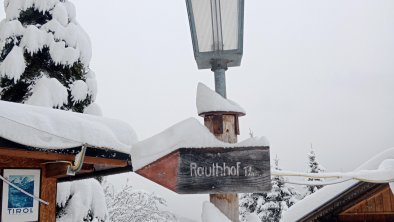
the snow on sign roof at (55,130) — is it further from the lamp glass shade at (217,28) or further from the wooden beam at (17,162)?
the lamp glass shade at (217,28)

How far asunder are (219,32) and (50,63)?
1017 cm

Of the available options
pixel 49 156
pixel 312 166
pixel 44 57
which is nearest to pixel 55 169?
pixel 49 156

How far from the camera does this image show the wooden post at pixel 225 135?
227 cm

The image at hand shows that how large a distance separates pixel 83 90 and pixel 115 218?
881 centimetres

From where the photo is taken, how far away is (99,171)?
18.3 feet

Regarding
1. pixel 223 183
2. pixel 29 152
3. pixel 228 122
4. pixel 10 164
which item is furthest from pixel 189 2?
pixel 10 164

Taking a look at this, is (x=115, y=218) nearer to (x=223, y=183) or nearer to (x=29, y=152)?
(x=29, y=152)

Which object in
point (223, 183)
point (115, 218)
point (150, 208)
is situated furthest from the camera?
point (150, 208)

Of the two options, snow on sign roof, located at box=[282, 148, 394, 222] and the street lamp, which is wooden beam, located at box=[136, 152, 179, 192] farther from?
snow on sign roof, located at box=[282, 148, 394, 222]

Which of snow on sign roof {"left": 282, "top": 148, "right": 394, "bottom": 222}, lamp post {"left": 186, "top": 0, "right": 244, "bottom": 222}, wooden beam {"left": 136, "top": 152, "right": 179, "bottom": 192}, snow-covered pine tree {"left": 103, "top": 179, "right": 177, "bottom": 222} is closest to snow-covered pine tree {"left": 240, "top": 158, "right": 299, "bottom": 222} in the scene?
snow-covered pine tree {"left": 103, "top": 179, "right": 177, "bottom": 222}

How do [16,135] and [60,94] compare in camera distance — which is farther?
[60,94]

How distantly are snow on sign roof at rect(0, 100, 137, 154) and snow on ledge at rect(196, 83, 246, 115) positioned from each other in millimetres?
1790

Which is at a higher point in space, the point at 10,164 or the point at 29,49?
the point at 29,49

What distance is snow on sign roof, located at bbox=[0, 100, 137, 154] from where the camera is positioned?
11.8 feet
